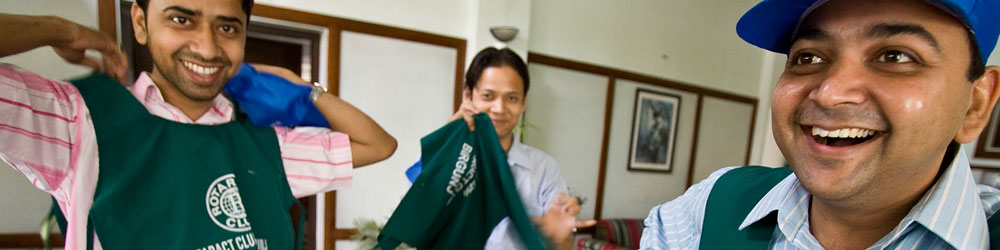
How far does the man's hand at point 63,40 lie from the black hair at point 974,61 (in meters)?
1.32

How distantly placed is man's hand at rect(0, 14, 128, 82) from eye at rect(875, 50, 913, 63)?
4.04 feet

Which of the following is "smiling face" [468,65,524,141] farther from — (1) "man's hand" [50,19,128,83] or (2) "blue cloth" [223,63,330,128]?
(1) "man's hand" [50,19,128,83]

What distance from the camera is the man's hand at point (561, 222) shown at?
1274 mm

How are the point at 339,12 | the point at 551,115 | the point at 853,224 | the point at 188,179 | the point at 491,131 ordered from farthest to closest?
the point at 551,115 < the point at 339,12 < the point at 491,131 < the point at 188,179 < the point at 853,224

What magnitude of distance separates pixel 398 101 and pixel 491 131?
1.28m

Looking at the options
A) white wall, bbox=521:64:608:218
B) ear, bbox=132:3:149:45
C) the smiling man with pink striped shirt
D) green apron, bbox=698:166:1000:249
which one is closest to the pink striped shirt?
the smiling man with pink striped shirt

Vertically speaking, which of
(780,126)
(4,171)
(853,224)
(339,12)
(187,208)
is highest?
(339,12)

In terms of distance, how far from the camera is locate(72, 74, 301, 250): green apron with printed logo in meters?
0.70

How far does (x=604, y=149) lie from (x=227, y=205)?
3087 millimetres

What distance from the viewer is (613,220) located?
137 inches

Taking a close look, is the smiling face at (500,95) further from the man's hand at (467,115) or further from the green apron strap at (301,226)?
the green apron strap at (301,226)

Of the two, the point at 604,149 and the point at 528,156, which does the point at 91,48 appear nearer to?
the point at 528,156


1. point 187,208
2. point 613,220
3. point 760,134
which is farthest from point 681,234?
point 760,134

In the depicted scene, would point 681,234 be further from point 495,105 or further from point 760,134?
point 760,134
